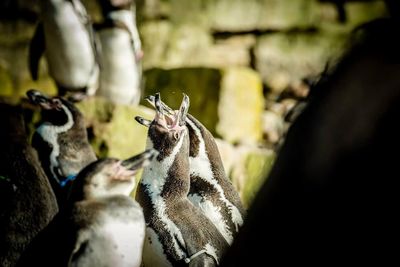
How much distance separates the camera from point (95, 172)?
171 centimetres

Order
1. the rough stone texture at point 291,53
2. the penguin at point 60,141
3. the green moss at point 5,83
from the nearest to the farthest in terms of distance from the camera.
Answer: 1. the penguin at point 60,141
2. the green moss at point 5,83
3. the rough stone texture at point 291,53

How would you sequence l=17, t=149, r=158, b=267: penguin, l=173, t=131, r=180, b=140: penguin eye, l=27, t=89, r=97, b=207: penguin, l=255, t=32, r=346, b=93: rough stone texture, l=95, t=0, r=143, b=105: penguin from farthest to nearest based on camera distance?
1. l=255, t=32, r=346, b=93: rough stone texture
2. l=95, t=0, r=143, b=105: penguin
3. l=27, t=89, r=97, b=207: penguin
4. l=173, t=131, r=180, b=140: penguin eye
5. l=17, t=149, r=158, b=267: penguin

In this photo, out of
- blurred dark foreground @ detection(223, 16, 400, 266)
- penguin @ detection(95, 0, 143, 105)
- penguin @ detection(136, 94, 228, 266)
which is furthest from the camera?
penguin @ detection(95, 0, 143, 105)

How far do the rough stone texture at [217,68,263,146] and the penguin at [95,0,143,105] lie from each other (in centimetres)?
82

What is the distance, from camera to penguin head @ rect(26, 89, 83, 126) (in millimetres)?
3172

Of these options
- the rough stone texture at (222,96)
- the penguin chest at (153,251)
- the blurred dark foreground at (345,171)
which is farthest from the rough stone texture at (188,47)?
the blurred dark foreground at (345,171)

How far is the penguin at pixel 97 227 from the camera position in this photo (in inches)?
63.6

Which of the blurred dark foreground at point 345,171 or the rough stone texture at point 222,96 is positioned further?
the rough stone texture at point 222,96

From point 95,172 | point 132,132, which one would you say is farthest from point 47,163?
point 95,172

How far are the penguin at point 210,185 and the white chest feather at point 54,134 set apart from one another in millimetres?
1122

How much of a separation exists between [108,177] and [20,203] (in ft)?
2.38

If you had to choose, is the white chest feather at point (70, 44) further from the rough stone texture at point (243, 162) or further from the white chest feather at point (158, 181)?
the white chest feather at point (158, 181)

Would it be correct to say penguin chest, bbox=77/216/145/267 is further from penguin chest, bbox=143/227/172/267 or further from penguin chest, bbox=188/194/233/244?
penguin chest, bbox=188/194/233/244

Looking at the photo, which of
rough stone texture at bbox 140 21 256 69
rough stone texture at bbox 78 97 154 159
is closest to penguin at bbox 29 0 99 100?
rough stone texture at bbox 78 97 154 159
